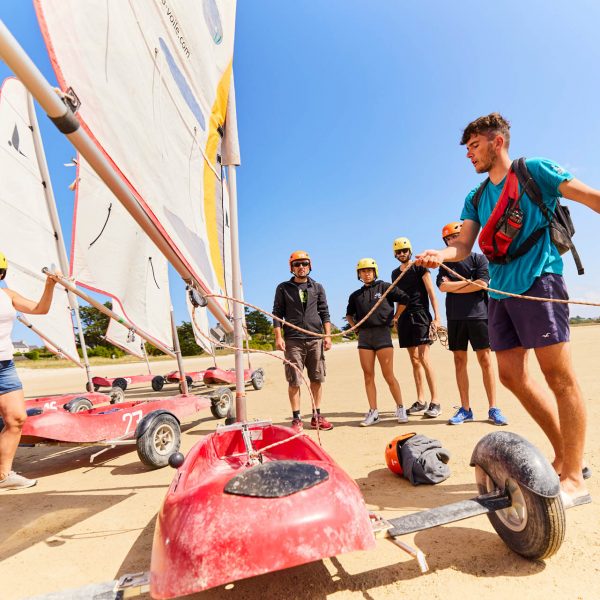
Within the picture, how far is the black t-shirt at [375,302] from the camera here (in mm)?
5441

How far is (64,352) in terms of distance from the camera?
10234mm

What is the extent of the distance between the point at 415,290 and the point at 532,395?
345 cm

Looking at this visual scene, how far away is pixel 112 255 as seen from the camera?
9.45 m

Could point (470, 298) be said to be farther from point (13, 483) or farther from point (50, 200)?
point (50, 200)

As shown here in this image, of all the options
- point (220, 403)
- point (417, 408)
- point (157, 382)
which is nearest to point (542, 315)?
point (417, 408)

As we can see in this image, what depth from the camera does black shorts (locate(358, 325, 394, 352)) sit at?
5406 millimetres

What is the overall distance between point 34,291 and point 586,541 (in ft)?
36.5

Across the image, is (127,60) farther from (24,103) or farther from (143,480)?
(24,103)

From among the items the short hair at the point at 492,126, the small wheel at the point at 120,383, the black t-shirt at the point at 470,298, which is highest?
the short hair at the point at 492,126

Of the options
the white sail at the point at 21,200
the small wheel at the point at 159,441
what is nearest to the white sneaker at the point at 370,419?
the small wheel at the point at 159,441

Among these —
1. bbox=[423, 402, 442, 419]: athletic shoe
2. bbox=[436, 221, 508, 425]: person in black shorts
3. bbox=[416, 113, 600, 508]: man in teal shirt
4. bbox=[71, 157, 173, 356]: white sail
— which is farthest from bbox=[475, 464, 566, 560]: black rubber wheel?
bbox=[71, 157, 173, 356]: white sail

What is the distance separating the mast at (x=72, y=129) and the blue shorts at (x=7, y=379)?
6.70 ft

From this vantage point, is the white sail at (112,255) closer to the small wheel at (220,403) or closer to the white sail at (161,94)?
the small wheel at (220,403)

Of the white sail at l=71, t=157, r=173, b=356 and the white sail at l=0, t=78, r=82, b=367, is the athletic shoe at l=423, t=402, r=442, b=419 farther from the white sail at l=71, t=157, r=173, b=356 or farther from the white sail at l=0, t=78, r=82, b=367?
the white sail at l=0, t=78, r=82, b=367
